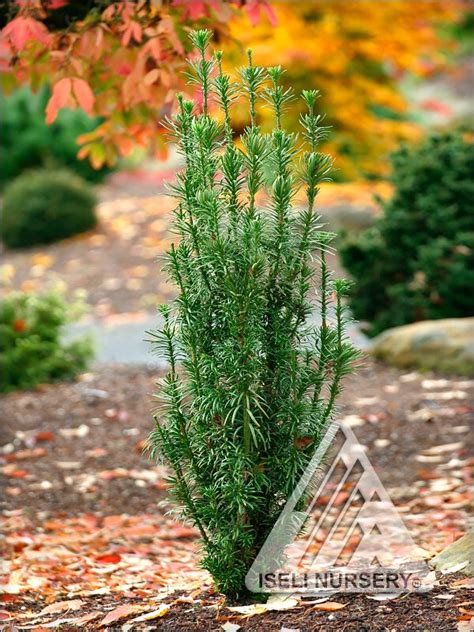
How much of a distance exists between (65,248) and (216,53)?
35.2 ft

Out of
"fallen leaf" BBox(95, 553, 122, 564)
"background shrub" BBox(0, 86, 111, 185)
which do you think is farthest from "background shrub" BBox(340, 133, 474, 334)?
"background shrub" BBox(0, 86, 111, 185)

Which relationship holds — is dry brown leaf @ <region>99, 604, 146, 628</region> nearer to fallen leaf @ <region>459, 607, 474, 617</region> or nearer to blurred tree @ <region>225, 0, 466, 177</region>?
fallen leaf @ <region>459, 607, 474, 617</region>

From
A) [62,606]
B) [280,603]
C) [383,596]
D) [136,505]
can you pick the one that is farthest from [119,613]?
[136,505]

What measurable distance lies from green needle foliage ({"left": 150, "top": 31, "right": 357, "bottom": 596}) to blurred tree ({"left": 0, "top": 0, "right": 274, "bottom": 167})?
0.84 meters

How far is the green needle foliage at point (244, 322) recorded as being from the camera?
9.04 ft

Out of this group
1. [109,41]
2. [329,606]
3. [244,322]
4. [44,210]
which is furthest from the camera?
[44,210]

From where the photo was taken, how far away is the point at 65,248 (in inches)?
524

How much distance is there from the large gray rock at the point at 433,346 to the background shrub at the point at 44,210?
7220mm

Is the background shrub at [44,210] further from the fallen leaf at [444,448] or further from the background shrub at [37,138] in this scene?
the fallen leaf at [444,448]

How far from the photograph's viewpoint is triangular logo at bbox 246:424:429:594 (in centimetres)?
298

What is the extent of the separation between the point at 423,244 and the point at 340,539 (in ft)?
12.5

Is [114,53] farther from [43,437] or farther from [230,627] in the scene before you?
[43,437]

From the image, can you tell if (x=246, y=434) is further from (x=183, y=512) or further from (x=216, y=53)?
(x=216, y=53)

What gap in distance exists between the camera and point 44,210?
1341cm
